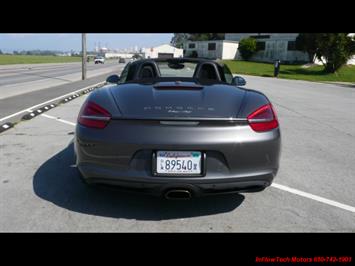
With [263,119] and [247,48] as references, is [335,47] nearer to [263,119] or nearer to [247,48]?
[247,48]

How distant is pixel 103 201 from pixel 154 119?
3.87ft

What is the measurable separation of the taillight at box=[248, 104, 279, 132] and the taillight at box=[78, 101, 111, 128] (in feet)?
3.92

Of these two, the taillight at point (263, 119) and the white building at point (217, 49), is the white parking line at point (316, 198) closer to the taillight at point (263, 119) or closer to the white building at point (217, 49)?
the taillight at point (263, 119)

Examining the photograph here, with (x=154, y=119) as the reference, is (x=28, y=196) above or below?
below

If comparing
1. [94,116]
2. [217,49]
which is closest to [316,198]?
[94,116]

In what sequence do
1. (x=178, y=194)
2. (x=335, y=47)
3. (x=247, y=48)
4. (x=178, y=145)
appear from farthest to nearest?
(x=247, y=48)
(x=335, y=47)
(x=178, y=194)
(x=178, y=145)

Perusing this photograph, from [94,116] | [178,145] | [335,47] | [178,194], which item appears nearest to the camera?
[178,145]

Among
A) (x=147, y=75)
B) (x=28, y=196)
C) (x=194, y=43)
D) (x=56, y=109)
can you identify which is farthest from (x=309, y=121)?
(x=194, y=43)

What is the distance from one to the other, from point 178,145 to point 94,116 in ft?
2.59

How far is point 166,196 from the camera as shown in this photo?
118 inches

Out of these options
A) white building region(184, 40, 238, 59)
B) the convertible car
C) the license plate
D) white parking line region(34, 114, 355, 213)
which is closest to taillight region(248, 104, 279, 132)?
the convertible car

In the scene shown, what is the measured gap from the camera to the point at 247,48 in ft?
218

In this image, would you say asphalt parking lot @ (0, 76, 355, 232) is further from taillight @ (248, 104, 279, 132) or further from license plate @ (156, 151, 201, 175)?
taillight @ (248, 104, 279, 132)
